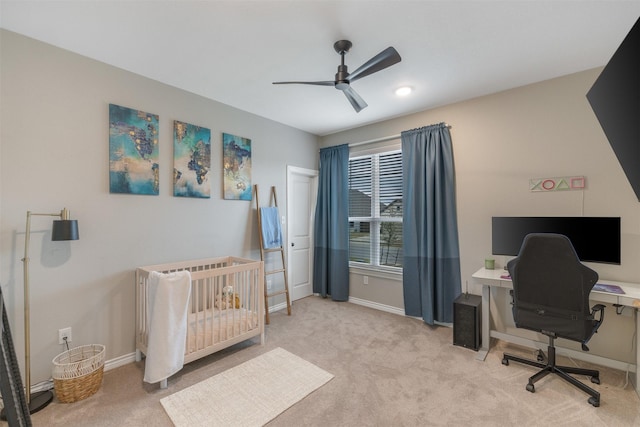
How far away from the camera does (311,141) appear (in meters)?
4.43

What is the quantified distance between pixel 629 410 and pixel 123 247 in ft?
13.1

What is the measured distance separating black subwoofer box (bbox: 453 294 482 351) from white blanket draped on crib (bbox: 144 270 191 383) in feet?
8.30

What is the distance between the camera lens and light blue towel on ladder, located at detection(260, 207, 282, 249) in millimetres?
3543

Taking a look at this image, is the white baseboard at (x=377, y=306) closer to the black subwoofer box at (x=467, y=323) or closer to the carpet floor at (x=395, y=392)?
the carpet floor at (x=395, y=392)

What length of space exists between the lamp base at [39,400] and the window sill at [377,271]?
128 inches

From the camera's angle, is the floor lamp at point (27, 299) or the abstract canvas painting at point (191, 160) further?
the abstract canvas painting at point (191, 160)

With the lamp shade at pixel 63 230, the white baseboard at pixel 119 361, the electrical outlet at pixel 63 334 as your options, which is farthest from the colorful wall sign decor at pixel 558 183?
the electrical outlet at pixel 63 334

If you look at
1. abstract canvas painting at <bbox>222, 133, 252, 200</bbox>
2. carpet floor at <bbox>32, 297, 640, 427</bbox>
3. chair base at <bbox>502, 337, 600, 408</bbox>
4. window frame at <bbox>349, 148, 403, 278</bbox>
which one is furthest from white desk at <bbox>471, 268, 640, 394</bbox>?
abstract canvas painting at <bbox>222, 133, 252, 200</bbox>

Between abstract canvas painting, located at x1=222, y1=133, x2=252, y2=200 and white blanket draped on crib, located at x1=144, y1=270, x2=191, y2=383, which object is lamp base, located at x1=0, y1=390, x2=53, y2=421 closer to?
white blanket draped on crib, located at x1=144, y1=270, x2=191, y2=383

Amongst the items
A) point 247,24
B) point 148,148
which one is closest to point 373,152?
point 247,24

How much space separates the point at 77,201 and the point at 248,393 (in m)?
2.04

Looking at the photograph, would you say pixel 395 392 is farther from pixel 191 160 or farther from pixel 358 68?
pixel 191 160

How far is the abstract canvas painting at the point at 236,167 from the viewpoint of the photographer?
325 cm

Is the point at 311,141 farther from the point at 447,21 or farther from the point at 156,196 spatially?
the point at 447,21
